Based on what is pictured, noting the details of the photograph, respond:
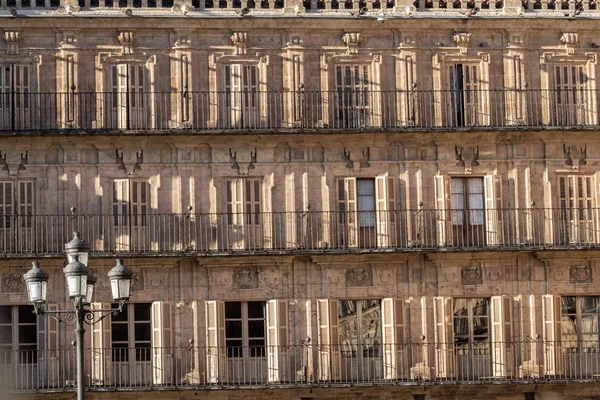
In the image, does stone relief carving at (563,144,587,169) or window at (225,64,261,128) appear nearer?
window at (225,64,261,128)

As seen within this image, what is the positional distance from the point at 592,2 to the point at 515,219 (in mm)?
6268

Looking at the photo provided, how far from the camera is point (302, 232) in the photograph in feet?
137

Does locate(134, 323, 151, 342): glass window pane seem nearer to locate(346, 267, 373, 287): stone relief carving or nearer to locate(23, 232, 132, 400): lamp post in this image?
locate(346, 267, 373, 287): stone relief carving

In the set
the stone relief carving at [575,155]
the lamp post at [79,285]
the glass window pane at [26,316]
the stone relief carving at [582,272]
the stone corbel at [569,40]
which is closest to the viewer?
the lamp post at [79,285]

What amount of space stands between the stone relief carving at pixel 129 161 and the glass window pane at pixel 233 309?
13.8 feet

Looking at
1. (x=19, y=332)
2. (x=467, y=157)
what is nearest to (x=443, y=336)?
(x=467, y=157)

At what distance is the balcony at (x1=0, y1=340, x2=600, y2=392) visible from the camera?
133 feet

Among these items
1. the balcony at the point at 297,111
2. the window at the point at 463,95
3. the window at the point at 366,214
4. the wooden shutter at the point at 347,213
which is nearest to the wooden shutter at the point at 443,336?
the window at the point at 366,214

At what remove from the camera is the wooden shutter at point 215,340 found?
40.9m

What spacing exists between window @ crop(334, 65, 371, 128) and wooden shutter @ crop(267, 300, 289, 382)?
497 cm

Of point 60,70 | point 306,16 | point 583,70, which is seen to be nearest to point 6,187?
point 60,70

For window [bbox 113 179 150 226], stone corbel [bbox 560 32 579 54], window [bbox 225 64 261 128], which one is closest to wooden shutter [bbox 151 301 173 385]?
window [bbox 113 179 150 226]

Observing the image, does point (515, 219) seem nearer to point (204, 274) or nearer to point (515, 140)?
point (515, 140)

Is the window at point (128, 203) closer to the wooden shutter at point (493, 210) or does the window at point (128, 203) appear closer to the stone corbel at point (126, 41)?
the stone corbel at point (126, 41)
